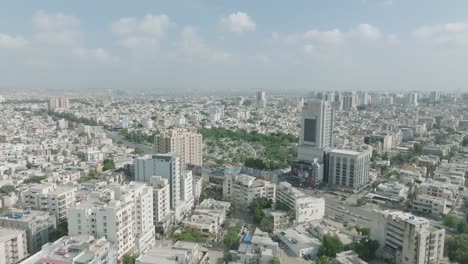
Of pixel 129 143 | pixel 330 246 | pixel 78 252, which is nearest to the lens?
pixel 78 252

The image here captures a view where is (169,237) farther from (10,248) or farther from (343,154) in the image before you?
(343,154)

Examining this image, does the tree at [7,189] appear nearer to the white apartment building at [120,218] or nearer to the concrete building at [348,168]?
the white apartment building at [120,218]

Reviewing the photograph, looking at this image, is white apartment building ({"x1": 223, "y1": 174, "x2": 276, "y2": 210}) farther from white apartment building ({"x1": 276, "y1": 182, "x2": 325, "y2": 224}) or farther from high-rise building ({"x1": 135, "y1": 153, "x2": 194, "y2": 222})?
high-rise building ({"x1": 135, "y1": 153, "x2": 194, "y2": 222})

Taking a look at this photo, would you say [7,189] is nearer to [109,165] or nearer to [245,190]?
[109,165]

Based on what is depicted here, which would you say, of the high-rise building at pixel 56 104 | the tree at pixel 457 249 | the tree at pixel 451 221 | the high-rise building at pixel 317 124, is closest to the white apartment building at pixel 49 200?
the tree at pixel 457 249

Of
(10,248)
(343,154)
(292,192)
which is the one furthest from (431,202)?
(10,248)

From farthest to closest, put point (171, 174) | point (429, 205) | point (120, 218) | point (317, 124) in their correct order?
point (317, 124) < point (429, 205) < point (171, 174) < point (120, 218)

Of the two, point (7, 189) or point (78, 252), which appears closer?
point (78, 252)

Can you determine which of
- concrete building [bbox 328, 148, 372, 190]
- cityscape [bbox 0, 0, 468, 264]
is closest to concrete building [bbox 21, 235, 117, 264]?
cityscape [bbox 0, 0, 468, 264]

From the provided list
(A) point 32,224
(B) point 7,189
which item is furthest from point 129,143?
(A) point 32,224
